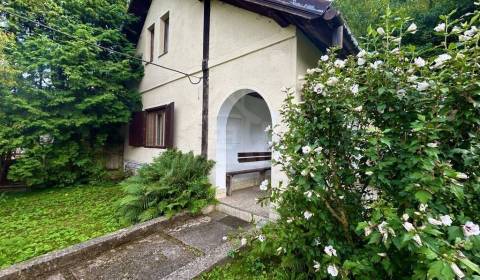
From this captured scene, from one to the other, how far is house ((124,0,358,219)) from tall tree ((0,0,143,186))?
1.04m

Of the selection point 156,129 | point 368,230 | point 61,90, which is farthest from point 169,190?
point 61,90

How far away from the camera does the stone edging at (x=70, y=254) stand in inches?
108

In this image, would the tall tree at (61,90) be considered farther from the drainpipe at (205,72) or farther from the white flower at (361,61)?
the white flower at (361,61)

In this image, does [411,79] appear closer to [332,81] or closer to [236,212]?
[332,81]

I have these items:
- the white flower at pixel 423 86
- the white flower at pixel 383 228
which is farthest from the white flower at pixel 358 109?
the white flower at pixel 383 228

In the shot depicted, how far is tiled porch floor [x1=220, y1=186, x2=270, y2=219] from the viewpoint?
445 cm

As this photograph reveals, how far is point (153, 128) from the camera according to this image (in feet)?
24.2

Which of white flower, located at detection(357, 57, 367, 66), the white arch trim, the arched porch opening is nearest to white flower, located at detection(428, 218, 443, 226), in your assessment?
white flower, located at detection(357, 57, 367, 66)

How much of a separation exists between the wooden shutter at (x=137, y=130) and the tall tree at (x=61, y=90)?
1.18 ft

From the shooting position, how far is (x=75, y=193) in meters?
6.86

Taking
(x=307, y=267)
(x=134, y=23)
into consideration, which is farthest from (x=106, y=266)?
(x=134, y=23)

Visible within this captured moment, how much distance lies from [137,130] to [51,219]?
3756mm

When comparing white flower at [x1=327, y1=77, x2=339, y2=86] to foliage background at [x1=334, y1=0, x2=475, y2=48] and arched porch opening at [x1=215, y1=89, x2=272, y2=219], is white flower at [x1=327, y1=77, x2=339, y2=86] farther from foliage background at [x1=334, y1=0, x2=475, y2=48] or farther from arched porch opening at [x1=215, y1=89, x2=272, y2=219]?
foliage background at [x1=334, y1=0, x2=475, y2=48]

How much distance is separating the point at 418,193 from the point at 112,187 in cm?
835
